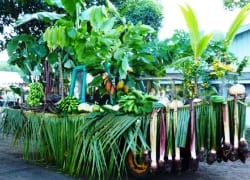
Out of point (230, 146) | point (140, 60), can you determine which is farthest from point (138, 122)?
point (140, 60)

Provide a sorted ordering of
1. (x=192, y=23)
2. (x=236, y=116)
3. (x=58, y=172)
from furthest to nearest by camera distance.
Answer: (x=58, y=172) < (x=192, y=23) < (x=236, y=116)

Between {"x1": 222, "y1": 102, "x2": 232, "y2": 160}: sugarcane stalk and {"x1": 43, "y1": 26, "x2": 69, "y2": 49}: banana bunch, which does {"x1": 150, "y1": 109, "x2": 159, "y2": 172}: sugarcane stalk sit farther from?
Answer: {"x1": 43, "y1": 26, "x2": 69, "y2": 49}: banana bunch

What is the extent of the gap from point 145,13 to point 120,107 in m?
8.75

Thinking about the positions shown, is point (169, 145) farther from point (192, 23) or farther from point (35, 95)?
point (35, 95)

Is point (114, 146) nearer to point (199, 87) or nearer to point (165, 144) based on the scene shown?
point (165, 144)

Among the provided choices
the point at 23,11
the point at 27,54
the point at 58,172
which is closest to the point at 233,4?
the point at 23,11

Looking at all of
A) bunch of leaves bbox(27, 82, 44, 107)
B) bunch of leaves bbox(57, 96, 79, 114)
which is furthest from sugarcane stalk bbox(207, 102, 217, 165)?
bunch of leaves bbox(27, 82, 44, 107)

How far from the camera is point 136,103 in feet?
15.9

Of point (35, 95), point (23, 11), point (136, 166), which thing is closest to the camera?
point (136, 166)

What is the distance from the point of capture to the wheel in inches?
201

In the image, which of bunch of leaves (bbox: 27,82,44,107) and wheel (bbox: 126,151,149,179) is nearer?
wheel (bbox: 126,151,149,179)

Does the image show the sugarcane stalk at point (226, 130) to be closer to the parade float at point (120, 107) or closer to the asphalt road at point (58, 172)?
the parade float at point (120, 107)

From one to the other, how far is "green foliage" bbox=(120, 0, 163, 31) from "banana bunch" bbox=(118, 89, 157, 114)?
27.6 ft

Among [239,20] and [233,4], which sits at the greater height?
[233,4]
